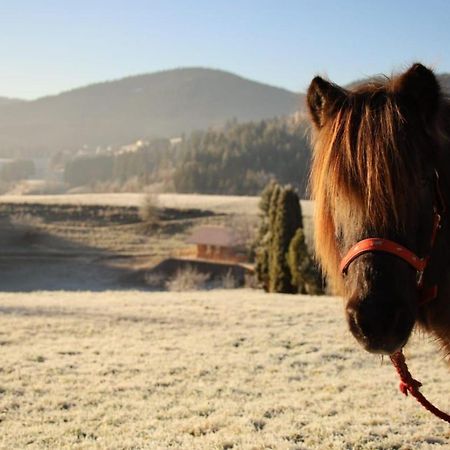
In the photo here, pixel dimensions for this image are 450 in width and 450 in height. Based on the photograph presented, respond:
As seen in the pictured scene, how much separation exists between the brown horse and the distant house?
5192 cm

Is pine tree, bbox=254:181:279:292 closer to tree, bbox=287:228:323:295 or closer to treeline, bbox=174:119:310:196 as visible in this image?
tree, bbox=287:228:323:295

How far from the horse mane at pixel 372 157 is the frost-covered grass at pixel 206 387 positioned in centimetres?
147

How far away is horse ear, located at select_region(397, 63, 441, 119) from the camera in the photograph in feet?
9.18

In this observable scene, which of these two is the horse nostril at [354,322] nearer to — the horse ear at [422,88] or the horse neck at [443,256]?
the horse neck at [443,256]

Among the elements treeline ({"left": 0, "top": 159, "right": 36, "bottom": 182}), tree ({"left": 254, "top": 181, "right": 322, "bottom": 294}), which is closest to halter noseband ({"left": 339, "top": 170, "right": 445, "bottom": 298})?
tree ({"left": 254, "top": 181, "right": 322, "bottom": 294})

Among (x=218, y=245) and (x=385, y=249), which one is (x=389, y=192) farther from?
(x=218, y=245)

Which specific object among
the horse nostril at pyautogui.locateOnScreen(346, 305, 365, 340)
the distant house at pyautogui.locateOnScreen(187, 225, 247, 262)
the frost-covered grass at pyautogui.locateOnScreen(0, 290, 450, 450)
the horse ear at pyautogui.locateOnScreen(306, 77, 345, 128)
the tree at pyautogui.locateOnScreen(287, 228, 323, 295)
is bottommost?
the distant house at pyautogui.locateOnScreen(187, 225, 247, 262)

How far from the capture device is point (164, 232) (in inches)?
2616

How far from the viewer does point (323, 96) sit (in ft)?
10.4

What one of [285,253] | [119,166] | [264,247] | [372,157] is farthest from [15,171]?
[372,157]

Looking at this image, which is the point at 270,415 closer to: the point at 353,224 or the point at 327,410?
the point at 327,410

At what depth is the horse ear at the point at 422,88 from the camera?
2.80 metres

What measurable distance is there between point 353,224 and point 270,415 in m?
4.66

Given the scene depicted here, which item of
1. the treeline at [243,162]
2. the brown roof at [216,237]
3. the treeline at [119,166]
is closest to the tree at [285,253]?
the brown roof at [216,237]
